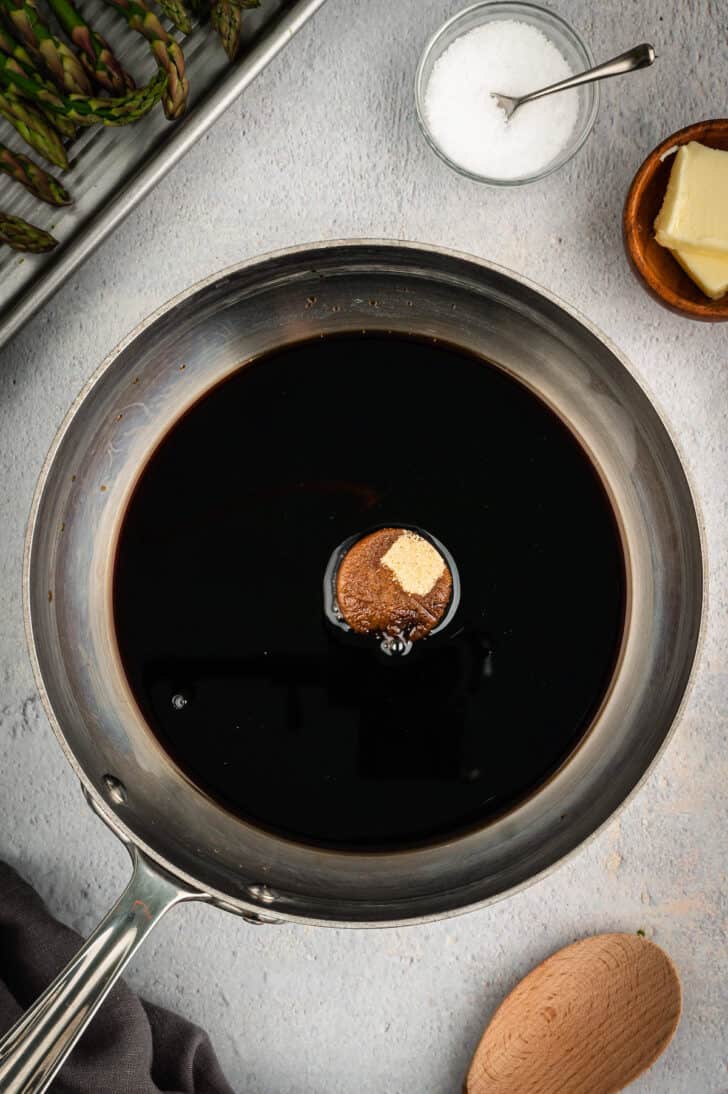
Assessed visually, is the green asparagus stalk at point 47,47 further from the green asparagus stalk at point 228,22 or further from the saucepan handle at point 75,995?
the saucepan handle at point 75,995

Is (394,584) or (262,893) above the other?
(394,584)

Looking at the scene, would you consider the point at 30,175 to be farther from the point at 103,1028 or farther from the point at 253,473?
the point at 103,1028

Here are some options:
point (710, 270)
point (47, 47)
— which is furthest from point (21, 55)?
point (710, 270)

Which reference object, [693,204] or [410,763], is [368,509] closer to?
[410,763]

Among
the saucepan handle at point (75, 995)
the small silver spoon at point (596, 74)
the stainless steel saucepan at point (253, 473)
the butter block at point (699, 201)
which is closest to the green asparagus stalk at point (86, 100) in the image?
Answer: the stainless steel saucepan at point (253, 473)

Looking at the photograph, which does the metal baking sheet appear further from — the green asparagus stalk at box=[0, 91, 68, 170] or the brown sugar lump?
the brown sugar lump

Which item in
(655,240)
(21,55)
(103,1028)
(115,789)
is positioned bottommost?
(103,1028)

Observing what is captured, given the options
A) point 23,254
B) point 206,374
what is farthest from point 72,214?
point 206,374

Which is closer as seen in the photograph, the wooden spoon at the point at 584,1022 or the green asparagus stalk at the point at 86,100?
the green asparagus stalk at the point at 86,100
